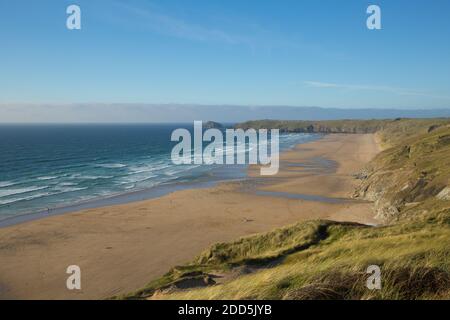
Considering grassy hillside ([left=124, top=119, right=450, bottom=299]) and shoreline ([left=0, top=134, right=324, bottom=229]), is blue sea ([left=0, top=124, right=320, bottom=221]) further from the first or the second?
grassy hillside ([left=124, top=119, right=450, bottom=299])

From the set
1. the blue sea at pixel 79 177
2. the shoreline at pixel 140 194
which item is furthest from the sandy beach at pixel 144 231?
the blue sea at pixel 79 177

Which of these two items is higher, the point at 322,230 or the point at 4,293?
the point at 322,230

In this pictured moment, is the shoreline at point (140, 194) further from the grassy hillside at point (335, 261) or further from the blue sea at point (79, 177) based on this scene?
the grassy hillside at point (335, 261)

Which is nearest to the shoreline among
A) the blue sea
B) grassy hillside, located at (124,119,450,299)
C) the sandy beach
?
the blue sea

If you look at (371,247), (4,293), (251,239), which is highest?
(371,247)

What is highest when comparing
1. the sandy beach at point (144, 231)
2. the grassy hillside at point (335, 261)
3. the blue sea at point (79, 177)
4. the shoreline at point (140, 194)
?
the grassy hillside at point (335, 261)

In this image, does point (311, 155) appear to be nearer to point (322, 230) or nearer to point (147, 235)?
point (147, 235)
